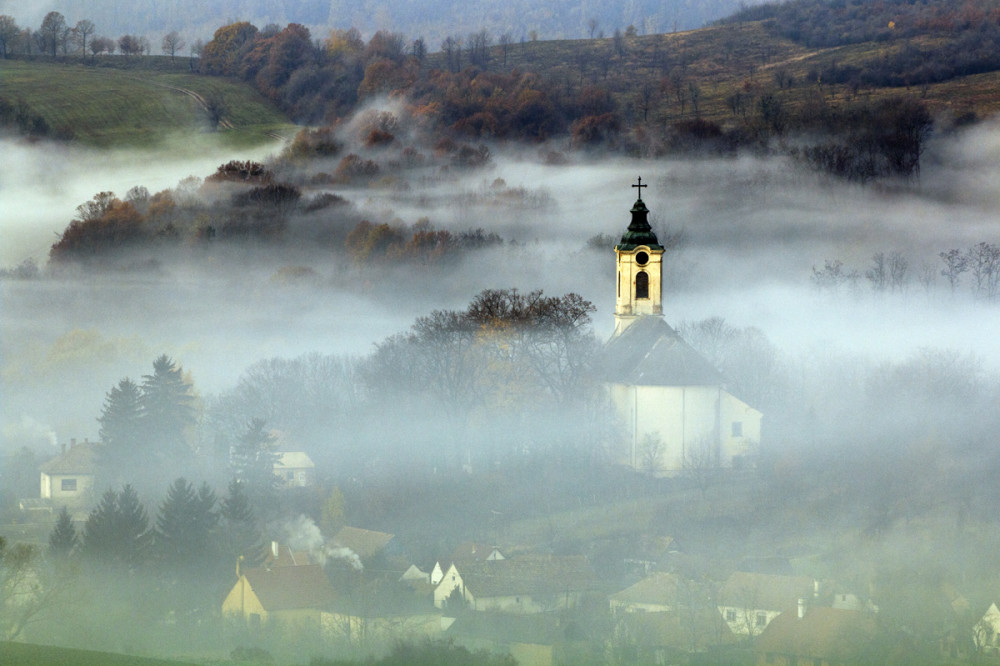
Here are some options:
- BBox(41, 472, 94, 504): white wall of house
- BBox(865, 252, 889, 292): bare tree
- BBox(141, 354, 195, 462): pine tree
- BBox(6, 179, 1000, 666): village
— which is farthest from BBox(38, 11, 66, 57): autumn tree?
BBox(865, 252, 889, 292): bare tree

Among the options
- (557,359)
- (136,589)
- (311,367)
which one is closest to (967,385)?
(557,359)

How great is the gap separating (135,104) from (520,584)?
144 feet

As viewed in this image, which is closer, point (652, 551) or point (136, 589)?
point (136, 589)

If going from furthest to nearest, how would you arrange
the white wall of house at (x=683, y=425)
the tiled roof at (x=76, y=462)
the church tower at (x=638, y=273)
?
the church tower at (x=638, y=273), the white wall of house at (x=683, y=425), the tiled roof at (x=76, y=462)

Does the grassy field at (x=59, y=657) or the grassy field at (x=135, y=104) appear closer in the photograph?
the grassy field at (x=59, y=657)

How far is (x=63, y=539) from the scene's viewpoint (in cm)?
5022

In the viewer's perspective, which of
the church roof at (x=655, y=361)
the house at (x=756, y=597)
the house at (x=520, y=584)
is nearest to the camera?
the house at (x=756, y=597)

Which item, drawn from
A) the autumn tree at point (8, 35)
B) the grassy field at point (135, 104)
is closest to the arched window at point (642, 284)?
the grassy field at point (135, 104)

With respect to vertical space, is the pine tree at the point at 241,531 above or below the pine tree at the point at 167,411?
below

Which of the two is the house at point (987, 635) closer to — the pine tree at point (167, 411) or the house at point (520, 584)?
the house at point (520, 584)

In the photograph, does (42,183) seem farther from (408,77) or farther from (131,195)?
(408,77)

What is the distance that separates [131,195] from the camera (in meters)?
83.6

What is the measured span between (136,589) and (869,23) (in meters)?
61.4

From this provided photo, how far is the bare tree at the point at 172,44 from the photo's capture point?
89188 millimetres
